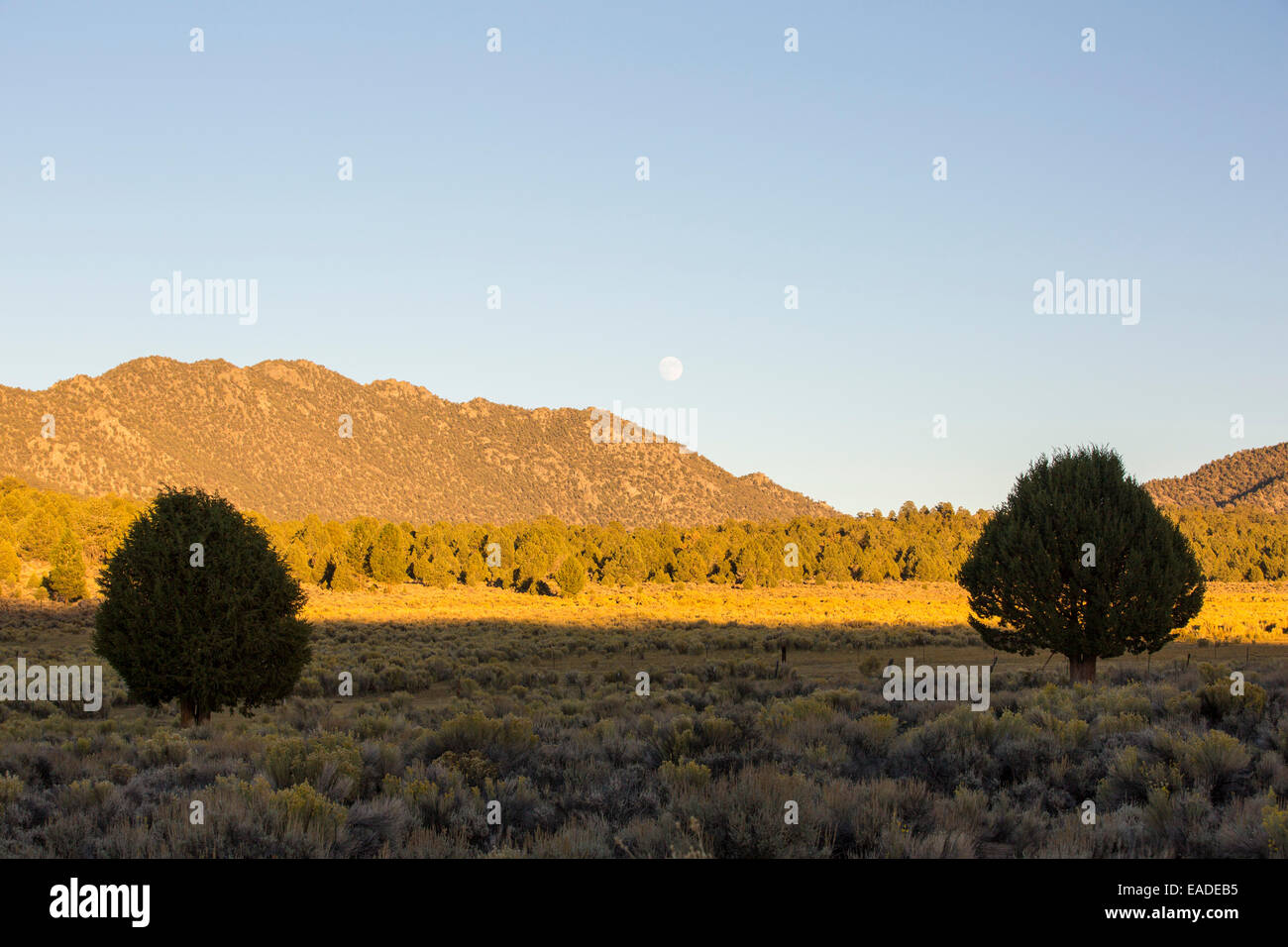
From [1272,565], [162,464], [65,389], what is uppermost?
[65,389]

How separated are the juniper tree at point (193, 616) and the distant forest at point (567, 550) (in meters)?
50.7

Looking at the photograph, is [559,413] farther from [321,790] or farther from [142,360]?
[321,790]

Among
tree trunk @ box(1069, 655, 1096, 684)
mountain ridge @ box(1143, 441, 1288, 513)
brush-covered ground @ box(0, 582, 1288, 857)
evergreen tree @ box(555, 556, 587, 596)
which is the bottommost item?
evergreen tree @ box(555, 556, 587, 596)

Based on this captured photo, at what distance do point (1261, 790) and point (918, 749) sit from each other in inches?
141

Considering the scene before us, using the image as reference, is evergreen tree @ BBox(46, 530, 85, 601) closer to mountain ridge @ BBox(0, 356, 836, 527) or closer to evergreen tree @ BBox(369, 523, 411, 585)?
evergreen tree @ BBox(369, 523, 411, 585)

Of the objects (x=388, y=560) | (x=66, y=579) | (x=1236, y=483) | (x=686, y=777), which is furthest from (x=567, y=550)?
(x=1236, y=483)

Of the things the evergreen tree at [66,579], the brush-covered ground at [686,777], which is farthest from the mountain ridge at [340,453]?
the brush-covered ground at [686,777]

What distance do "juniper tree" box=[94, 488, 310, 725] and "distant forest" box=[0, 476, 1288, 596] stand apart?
5074cm

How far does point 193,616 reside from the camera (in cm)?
1719

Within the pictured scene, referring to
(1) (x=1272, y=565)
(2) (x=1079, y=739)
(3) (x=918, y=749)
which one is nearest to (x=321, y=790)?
(3) (x=918, y=749)

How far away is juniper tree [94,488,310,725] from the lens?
55.9ft

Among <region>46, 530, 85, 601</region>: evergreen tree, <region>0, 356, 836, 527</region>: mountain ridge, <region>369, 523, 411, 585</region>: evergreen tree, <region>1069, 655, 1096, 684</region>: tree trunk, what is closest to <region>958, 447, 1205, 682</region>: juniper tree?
<region>1069, 655, 1096, 684</region>: tree trunk

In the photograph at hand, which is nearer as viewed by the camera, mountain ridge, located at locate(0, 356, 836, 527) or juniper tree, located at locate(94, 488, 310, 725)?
juniper tree, located at locate(94, 488, 310, 725)
